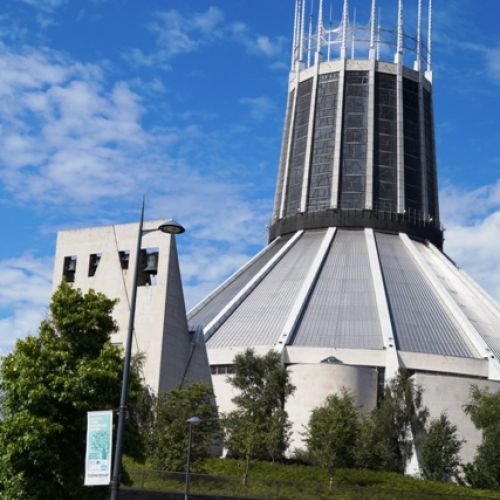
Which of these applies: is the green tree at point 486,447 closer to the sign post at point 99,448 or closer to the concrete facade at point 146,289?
the concrete facade at point 146,289

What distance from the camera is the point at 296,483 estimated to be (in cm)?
3931

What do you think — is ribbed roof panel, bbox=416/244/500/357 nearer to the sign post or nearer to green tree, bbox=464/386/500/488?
green tree, bbox=464/386/500/488

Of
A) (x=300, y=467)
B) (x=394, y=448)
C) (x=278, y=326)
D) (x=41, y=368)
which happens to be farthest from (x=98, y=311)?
(x=278, y=326)

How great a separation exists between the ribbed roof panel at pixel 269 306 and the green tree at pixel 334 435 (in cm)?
992

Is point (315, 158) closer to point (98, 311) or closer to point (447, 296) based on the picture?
point (447, 296)

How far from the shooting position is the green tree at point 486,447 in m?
47.1

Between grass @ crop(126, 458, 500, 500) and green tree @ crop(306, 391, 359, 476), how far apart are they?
2.07 ft

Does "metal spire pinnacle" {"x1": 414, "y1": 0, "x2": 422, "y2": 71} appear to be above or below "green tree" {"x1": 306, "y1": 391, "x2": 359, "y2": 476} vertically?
above

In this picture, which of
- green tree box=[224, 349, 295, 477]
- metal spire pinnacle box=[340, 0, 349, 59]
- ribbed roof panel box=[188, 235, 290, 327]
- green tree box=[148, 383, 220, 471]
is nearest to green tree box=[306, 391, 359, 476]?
green tree box=[224, 349, 295, 477]

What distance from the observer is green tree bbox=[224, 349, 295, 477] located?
4578cm

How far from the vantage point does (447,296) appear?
62.2m

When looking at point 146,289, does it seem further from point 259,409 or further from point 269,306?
point 269,306

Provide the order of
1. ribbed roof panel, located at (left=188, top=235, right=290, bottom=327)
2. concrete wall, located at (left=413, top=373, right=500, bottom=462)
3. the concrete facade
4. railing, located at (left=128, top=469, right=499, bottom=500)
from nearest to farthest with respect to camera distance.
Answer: railing, located at (left=128, top=469, right=499, bottom=500) < the concrete facade < concrete wall, located at (left=413, top=373, right=500, bottom=462) < ribbed roof panel, located at (left=188, top=235, right=290, bottom=327)

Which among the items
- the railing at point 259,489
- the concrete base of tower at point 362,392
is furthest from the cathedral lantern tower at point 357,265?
the railing at point 259,489
